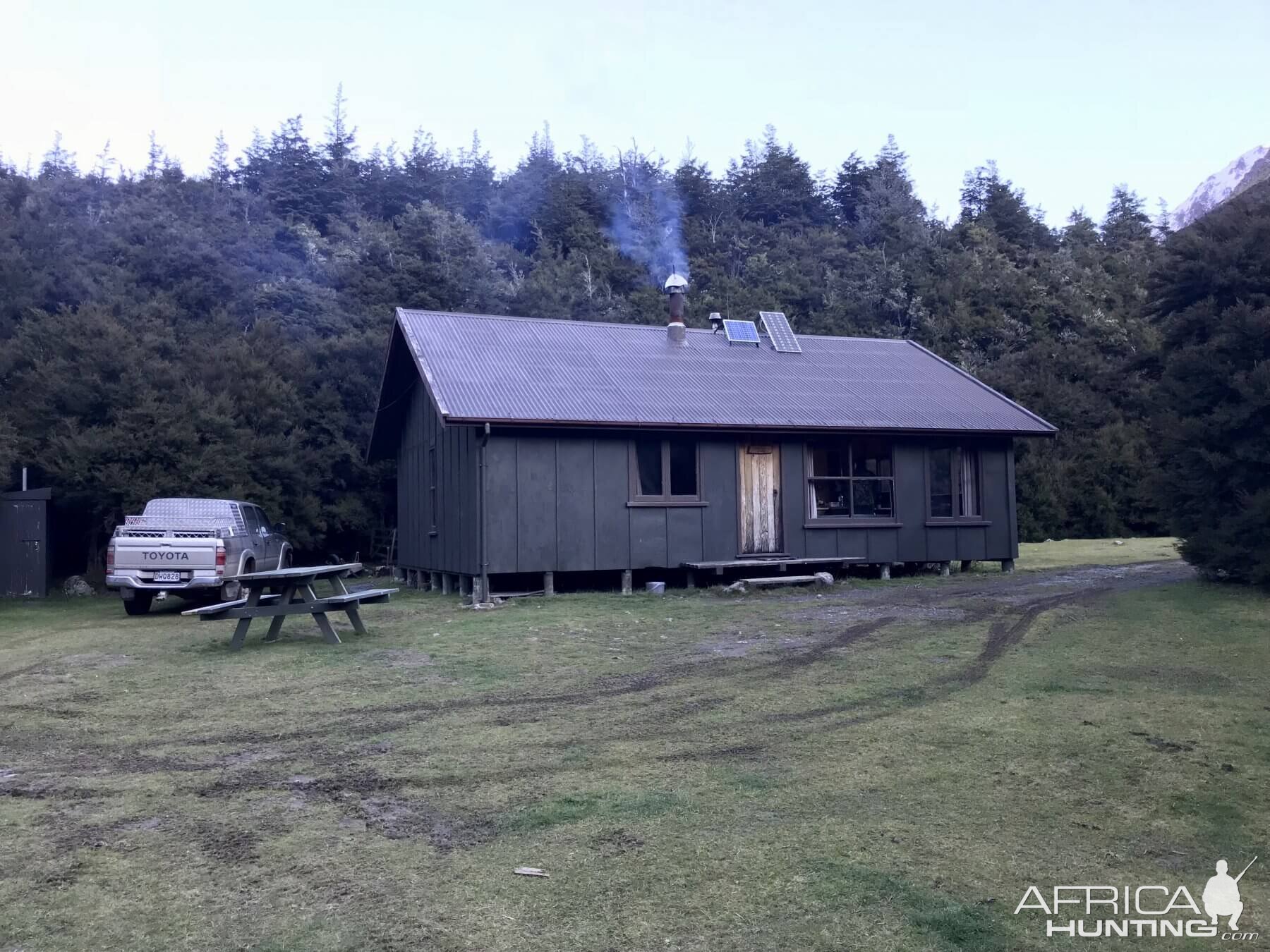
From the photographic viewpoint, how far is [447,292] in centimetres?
3438

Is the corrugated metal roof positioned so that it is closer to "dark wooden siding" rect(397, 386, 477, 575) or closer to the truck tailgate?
"dark wooden siding" rect(397, 386, 477, 575)

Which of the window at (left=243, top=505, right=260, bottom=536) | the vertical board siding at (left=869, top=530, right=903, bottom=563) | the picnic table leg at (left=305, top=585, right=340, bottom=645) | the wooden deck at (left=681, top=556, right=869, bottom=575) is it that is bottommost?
the picnic table leg at (left=305, top=585, right=340, bottom=645)

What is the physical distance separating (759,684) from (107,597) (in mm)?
14917

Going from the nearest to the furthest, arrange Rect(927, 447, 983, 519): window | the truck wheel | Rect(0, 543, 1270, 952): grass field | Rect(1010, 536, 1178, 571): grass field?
Rect(0, 543, 1270, 952): grass field < the truck wheel < Rect(927, 447, 983, 519): window < Rect(1010, 536, 1178, 571): grass field

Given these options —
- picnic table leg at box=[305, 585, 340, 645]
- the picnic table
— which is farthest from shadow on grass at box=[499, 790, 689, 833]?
picnic table leg at box=[305, 585, 340, 645]

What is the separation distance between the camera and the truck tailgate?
48.0 feet

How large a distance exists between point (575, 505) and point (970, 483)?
303 inches

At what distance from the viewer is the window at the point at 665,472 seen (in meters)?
16.8

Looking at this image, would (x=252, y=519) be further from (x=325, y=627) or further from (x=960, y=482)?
(x=960, y=482)

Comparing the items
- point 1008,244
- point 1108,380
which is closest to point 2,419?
point 1108,380

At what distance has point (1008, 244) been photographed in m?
46.9

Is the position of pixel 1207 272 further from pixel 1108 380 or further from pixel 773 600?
pixel 1108 380

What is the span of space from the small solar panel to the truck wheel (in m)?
11.7

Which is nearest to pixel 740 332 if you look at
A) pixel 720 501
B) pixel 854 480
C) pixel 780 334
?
pixel 780 334
